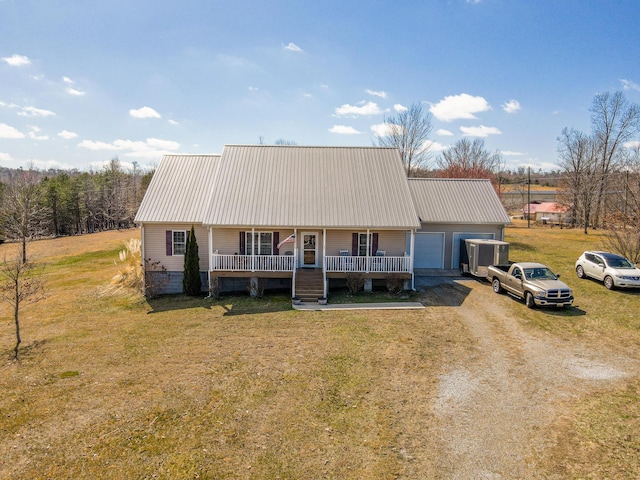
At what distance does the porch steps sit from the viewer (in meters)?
17.9

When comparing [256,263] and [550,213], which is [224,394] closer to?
[256,263]

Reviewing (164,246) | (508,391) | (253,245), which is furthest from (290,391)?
(164,246)

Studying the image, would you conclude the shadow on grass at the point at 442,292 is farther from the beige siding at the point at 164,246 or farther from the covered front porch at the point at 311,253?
the beige siding at the point at 164,246

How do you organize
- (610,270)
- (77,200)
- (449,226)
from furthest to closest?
(77,200), (449,226), (610,270)

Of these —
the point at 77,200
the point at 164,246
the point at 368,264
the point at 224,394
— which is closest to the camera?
the point at 224,394

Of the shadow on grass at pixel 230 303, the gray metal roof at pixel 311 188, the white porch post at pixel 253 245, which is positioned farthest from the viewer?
the gray metal roof at pixel 311 188

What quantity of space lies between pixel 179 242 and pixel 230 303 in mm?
4868

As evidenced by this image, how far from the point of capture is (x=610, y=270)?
18.6m

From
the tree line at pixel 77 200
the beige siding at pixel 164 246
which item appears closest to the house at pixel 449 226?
the beige siding at pixel 164 246

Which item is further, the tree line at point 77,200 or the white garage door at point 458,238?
the tree line at point 77,200

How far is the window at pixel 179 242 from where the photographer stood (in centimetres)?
2045

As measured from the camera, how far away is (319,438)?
26.6ft

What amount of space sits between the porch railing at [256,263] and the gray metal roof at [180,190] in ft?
9.09

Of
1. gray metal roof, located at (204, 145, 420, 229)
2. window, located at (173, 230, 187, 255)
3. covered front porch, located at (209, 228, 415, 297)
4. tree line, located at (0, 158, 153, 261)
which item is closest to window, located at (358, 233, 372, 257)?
covered front porch, located at (209, 228, 415, 297)
